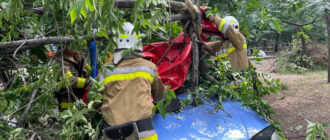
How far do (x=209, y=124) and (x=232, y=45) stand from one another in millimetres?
1592

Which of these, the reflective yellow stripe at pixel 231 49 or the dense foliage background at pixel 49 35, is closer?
the dense foliage background at pixel 49 35

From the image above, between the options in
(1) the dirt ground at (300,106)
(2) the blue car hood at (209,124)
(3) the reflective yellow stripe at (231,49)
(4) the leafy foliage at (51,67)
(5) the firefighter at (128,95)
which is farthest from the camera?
(1) the dirt ground at (300,106)

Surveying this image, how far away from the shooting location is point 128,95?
2.54 metres

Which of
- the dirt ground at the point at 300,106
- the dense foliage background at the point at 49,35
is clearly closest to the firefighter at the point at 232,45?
the dense foliage background at the point at 49,35

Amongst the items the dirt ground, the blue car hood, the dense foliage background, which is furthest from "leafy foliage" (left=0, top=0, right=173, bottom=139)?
the dirt ground

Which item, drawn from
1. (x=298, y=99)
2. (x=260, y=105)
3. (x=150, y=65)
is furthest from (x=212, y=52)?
(x=298, y=99)

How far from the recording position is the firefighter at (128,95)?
2396 millimetres

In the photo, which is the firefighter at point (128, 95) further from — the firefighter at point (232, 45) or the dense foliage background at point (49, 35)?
the firefighter at point (232, 45)

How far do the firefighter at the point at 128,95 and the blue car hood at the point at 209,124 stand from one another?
220mm

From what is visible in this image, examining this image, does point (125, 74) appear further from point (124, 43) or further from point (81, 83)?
point (81, 83)

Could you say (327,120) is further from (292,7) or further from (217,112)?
(217,112)

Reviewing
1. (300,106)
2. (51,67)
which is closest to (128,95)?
(51,67)

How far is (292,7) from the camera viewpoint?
12.2 ft

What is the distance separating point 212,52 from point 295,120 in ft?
6.60
